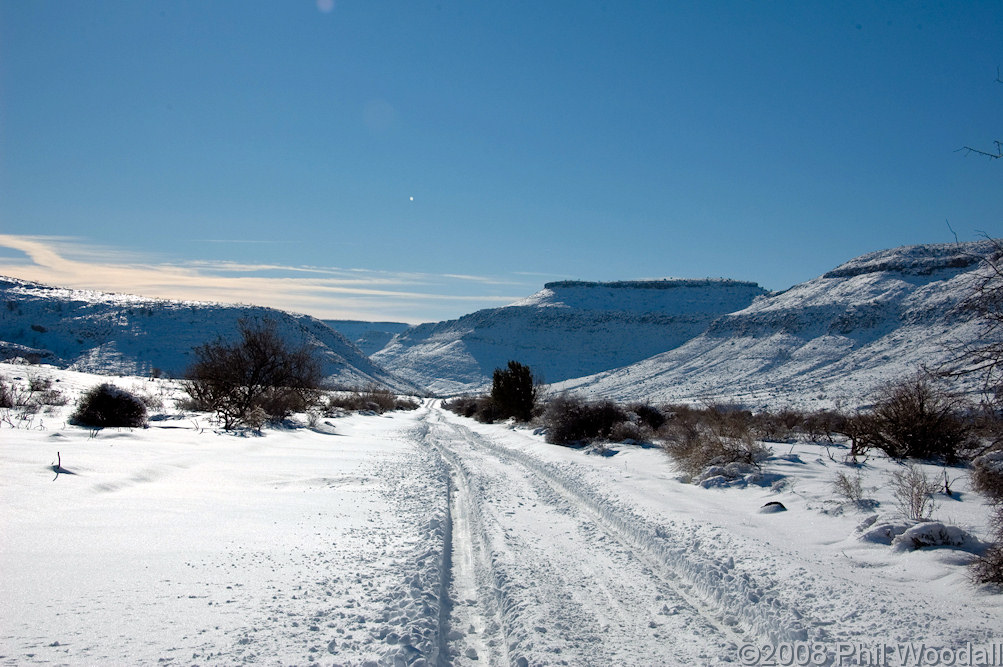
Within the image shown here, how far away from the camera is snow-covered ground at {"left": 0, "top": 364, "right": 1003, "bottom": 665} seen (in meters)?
4.16

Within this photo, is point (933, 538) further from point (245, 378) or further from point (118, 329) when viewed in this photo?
point (118, 329)


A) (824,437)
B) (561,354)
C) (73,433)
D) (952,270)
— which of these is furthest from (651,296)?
(73,433)

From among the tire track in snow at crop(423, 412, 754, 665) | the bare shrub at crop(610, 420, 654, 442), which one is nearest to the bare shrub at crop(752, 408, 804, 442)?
the bare shrub at crop(610, 420, 654, 442)

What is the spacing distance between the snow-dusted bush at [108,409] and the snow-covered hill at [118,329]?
39607mm

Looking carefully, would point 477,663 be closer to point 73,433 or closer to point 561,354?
point 73,433

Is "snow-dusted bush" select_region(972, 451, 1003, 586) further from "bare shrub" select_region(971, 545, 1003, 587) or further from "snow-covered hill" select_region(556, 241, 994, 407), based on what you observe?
"snow-covered hill" select_region(556, 241, 994, 407)

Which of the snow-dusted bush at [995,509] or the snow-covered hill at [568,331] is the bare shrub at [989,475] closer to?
the snow-dusted bush at [995,509]

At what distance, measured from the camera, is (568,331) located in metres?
148

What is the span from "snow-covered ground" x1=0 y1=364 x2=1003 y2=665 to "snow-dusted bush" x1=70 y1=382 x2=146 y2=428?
4603 millimetres

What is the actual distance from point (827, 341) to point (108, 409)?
3212 inches

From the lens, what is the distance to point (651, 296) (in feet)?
550

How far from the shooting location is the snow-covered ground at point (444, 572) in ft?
13.6

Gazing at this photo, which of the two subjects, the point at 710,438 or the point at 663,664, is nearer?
the point at 663,664

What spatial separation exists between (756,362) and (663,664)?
265 feet
